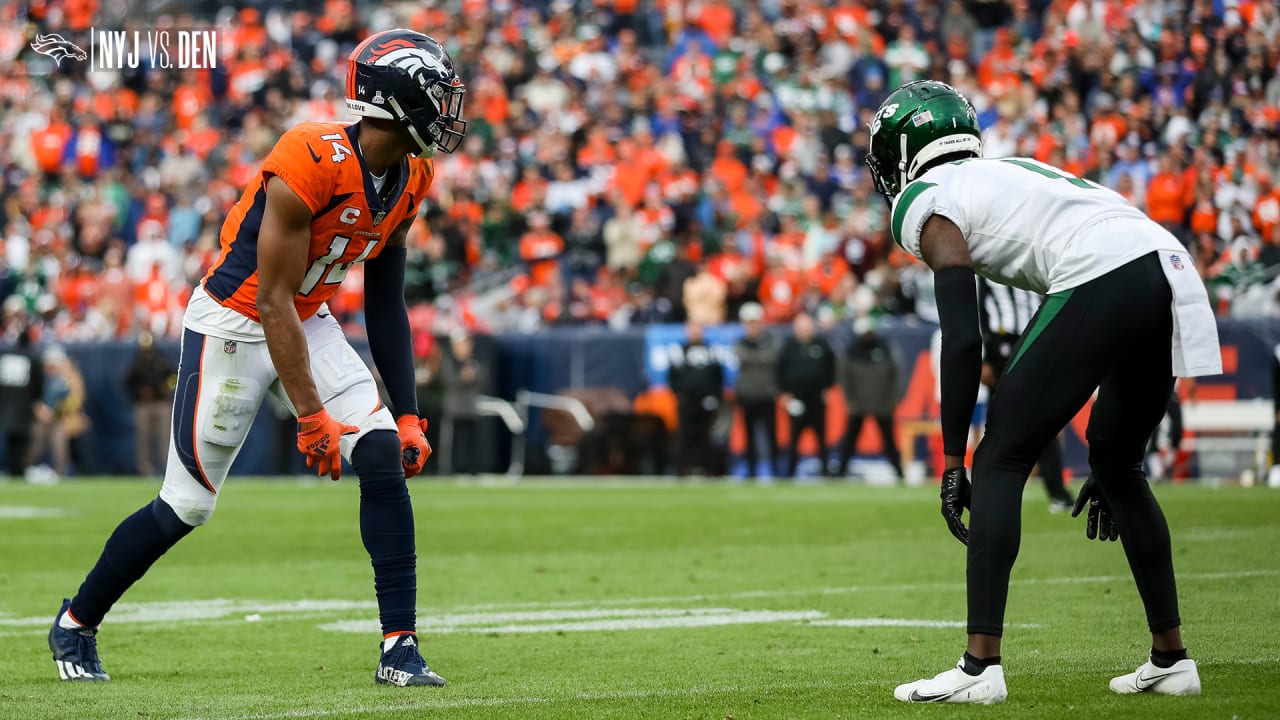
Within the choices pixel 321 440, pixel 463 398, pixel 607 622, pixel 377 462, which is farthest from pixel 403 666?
pixel 463 398

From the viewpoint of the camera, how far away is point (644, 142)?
76.9ft

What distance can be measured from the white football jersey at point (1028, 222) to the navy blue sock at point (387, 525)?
1.76m

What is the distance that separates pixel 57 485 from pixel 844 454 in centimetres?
929

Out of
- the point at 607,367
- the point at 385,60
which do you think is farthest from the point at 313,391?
the point at 607,367

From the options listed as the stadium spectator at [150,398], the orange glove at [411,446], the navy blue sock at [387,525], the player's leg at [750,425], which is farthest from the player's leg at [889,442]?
the navy blue sock at [387,525]

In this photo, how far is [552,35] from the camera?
2675 centimetres

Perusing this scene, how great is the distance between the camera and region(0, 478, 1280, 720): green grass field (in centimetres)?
519

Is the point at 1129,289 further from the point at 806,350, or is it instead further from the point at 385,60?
the point at 806,350

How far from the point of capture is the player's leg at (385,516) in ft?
18.4

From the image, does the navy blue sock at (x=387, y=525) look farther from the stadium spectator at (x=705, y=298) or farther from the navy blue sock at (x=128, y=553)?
the stadium spectator at (x=705, y=298)

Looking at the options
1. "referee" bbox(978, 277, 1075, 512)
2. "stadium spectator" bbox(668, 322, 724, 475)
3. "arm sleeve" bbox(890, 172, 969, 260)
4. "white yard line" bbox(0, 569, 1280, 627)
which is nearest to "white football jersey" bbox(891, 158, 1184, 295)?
"arm sleeve" bbox(890, 172, 969, 260)

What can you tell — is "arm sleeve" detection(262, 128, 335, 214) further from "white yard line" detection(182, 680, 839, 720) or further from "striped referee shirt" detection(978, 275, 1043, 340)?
"striped referee shirt" detection(978, 275, 1043, 340)

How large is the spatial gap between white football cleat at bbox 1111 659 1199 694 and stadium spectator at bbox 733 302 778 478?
15.2m

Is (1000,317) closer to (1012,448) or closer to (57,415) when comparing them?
(1012,448)
